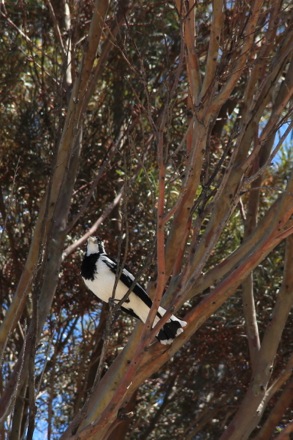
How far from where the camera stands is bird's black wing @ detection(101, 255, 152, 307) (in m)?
4.10

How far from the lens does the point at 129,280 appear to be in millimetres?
4621

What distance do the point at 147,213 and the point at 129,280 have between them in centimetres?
162

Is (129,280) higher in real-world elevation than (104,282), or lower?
lower

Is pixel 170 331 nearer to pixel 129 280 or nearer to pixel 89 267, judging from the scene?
pixel 129 280

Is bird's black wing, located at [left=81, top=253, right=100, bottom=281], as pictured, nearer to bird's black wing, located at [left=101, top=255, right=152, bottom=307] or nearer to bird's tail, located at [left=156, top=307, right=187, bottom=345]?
bird's black wing, located at [left=101, top=255, right=152, bottom=307]

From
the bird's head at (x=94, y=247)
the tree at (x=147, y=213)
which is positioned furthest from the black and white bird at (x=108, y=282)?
the tree at (x=147, y=213)

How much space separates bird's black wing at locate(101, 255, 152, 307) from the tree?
4.3 inches

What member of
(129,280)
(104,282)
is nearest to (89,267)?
(104,282)

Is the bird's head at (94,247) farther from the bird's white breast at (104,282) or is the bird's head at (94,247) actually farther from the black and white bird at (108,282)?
the bird's white breast at (104,282)

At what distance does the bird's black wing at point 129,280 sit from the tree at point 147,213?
11 cm

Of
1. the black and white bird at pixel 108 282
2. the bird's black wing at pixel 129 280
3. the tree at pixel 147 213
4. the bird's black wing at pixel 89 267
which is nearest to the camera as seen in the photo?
the tree at pixel 147 213

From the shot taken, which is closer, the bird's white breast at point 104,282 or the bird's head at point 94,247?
the bird's white breast at point 104,282

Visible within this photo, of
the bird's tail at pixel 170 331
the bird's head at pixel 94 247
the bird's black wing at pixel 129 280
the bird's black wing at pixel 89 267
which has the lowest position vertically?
the bird's tail at pixel 170 331

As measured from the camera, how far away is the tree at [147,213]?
12.5ft
